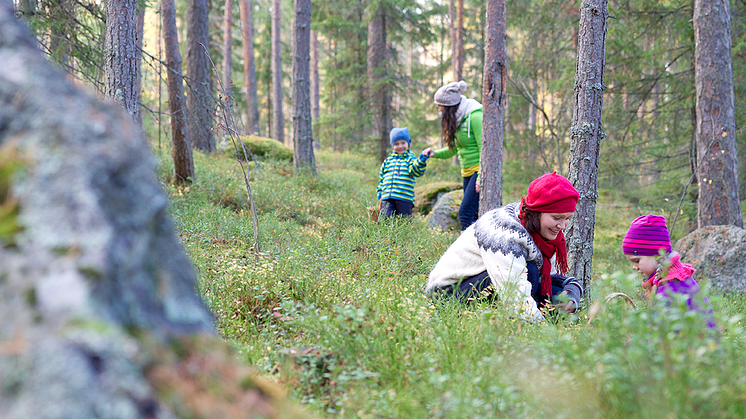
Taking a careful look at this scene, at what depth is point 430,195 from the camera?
9.91 m

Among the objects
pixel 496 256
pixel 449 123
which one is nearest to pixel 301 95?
pixel 449 123

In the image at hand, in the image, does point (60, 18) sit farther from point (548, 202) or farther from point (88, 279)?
point (88, 279)

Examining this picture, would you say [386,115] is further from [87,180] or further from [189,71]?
[87,180]

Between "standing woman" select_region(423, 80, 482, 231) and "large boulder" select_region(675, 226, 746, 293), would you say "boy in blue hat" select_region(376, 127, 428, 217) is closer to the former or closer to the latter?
"standing woman" select_region(423, 80, 482, 231)

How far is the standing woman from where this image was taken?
6.62 m

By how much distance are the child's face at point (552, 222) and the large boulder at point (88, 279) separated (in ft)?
8.86

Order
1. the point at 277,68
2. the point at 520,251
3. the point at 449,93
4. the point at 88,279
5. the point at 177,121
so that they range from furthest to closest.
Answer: the point at 277,68, the point at 177,121, the point at 449,93, the point at 520,251, the point at 88,279

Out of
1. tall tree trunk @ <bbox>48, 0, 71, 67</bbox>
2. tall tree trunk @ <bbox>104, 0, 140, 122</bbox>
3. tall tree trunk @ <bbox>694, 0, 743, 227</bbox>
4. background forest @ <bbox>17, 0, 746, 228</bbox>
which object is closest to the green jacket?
background forest @ <bbox>17, 0, 746, 228</bbox>

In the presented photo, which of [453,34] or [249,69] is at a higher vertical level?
[453,34]

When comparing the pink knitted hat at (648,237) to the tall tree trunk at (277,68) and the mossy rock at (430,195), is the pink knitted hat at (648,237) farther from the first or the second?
the tall tree trunk at (277,68)

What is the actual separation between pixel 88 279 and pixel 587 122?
4497 millimetres

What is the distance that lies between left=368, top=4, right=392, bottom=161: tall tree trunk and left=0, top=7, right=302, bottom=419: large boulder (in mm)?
13323

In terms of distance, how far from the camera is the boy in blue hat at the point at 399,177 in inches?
277

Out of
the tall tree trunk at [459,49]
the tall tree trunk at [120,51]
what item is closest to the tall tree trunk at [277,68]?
the tall tree trunk at [459,49]
